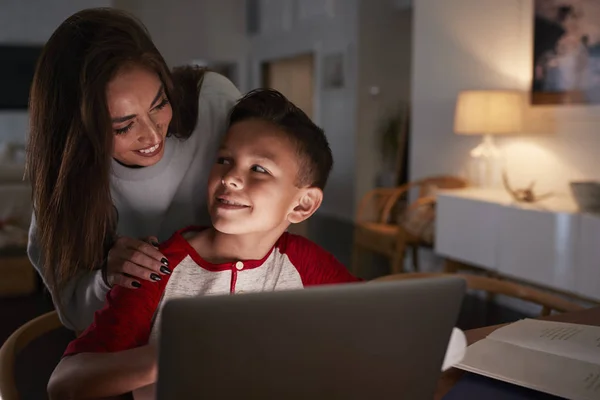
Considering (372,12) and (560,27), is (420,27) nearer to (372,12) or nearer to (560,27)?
(560,27)

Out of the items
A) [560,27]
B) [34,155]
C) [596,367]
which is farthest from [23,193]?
[596,367]

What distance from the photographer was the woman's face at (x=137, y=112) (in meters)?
0.72

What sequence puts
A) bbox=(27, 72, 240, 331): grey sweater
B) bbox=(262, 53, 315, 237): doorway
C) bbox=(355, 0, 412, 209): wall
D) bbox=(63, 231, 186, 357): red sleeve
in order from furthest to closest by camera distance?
bbox=(262, 53, 315, 237): doorway < bbox=(355, 0, 412, 209): wall < bbox=(27, 72, 240, 331): grey sweater < bbox=(63, 231, 186, 357): red sleeve

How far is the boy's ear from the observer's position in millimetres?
816

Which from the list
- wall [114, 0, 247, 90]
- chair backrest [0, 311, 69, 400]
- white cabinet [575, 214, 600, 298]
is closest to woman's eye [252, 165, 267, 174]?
chair backrest [0, 311, 69, 400]

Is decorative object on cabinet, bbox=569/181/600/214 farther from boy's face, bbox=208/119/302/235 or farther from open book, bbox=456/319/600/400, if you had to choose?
boy's face, bbox=208/119/302/235

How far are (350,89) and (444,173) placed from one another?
2.16 m

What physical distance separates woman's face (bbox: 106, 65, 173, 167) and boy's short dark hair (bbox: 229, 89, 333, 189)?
10 centimetres

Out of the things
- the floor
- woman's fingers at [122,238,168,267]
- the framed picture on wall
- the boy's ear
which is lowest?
the floor

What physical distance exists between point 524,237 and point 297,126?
8.27 ft

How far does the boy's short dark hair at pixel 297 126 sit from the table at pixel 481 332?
0.91 ft

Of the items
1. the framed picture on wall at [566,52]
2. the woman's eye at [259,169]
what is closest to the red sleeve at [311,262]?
the woman's eye at [259,169]

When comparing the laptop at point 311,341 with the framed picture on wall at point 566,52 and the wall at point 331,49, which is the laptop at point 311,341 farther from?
the wall at point 331,49

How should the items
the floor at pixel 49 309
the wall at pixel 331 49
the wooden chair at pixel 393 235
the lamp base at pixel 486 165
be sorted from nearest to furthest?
the floor at pixel 49 309, the wooden chair at pixel 393 235, the lamp base at pixel 486 165, the wall at pixel 331 49
